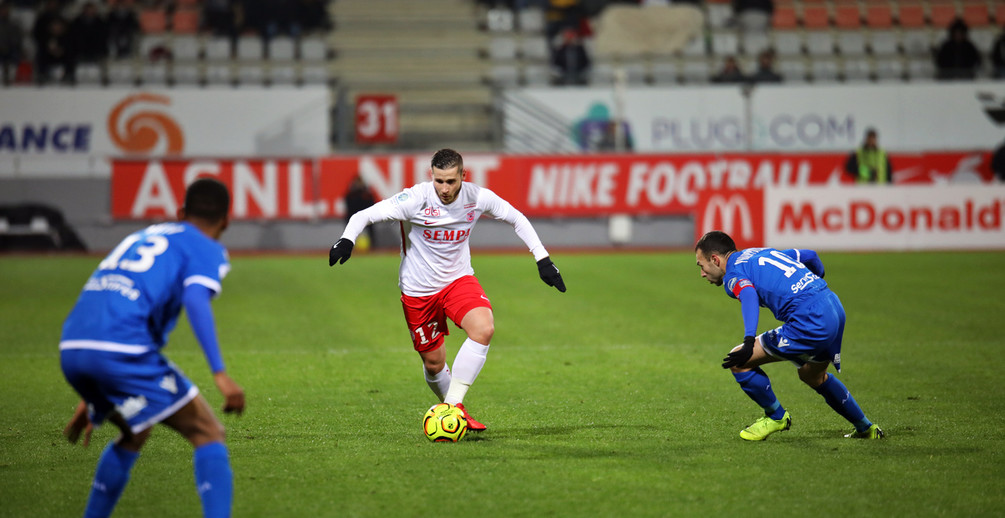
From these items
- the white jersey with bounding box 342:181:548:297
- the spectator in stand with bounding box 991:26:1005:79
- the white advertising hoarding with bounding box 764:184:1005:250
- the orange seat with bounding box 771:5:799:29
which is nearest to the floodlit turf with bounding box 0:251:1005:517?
the white jersey with bounding box 342:181:548:297

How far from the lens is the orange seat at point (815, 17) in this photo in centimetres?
2862

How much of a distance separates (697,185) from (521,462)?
18452 millimetres

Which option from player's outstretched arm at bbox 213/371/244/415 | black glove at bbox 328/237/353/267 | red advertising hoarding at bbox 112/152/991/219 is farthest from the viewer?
red advertising hoarding at bbox 112/152/991/219

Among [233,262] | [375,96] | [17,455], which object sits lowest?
[233,262]

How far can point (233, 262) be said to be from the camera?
70.6ft

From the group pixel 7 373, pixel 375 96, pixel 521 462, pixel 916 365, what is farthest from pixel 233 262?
pixel 521 462

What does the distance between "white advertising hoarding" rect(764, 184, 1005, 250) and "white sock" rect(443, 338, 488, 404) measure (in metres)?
16.0

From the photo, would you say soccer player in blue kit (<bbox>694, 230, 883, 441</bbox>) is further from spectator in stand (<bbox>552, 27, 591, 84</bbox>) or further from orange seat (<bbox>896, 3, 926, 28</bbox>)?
orange seat (<bbox>896, 3, 926, 28</bbox>)

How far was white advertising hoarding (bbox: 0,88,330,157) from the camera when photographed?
79.3ft

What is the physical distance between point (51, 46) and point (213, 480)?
75.8ft

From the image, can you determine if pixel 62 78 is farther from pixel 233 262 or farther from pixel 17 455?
pixel 17 455

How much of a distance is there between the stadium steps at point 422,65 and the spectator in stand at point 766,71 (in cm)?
645

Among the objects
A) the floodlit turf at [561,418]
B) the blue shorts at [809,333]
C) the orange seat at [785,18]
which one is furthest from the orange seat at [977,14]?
the blue shorts at [809,333]

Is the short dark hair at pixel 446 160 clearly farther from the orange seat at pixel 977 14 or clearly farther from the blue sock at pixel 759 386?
the orange seat at pixel 977 14
